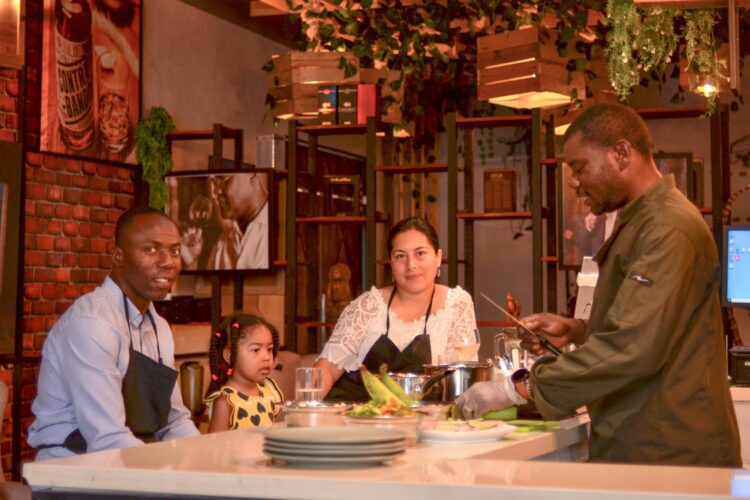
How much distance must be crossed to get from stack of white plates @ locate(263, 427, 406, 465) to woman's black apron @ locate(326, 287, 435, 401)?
218cm

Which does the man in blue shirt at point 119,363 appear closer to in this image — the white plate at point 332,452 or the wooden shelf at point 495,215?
the white plate at point 332,452

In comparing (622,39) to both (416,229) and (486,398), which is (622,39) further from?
(486,398)

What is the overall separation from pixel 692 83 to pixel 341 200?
121 inches

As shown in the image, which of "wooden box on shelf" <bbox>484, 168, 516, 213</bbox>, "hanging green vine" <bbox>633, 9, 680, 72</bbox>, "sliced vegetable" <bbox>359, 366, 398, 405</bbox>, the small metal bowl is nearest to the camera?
the small metal bowl

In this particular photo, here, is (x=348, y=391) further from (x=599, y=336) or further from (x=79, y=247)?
(x=79, y=247)

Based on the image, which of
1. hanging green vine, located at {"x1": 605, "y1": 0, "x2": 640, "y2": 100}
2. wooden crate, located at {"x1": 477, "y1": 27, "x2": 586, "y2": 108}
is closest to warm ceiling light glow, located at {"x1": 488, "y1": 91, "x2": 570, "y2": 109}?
wooden crate, located at {"x1": 477, "y1": 27, "x2": 586, "y2": 108}

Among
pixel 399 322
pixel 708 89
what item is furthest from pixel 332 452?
pixel 708 89

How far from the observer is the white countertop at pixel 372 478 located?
1629 mm

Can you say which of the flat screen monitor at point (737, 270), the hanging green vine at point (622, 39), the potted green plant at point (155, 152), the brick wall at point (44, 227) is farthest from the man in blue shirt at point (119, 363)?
the potted green plant at point (155, 152)

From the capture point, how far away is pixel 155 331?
3.03 meters

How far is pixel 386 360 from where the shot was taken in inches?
164

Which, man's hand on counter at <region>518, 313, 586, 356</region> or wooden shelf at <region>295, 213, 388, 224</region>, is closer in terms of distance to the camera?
man's hand on counter at <region>518, 313, 586, 356</region>

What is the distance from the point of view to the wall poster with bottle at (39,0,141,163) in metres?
6.75

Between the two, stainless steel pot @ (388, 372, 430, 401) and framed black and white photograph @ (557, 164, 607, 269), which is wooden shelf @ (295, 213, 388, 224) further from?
stainless steel pot @ (388, 372, 430, 401)
